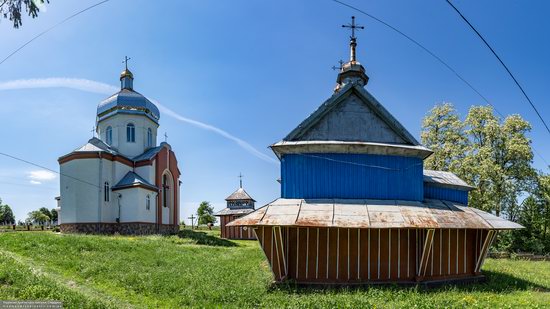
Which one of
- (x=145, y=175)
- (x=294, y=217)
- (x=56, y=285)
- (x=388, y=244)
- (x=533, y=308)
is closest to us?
(x=533, y=308)

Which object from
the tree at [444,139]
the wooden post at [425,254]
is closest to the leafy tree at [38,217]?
the tree at [444,139]

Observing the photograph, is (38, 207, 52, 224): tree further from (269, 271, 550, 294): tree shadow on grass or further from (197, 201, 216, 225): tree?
(269, 271, 550, 294): tree shadow on grass

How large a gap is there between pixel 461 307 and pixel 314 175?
6.40 meters

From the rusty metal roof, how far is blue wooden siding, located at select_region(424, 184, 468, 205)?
144cm

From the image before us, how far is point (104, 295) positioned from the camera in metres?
11.3

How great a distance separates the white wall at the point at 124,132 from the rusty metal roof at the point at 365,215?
23.9 m

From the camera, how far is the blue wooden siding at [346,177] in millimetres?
14031

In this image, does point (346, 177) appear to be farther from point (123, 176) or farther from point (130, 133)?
point (130, 133)

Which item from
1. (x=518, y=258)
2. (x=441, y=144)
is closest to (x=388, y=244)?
(x=518, y=258)

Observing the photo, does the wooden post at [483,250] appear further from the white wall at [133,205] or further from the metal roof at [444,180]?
the white wall at [133,205]

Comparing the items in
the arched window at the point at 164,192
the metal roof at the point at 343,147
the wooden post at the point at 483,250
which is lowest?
the wooden post at the point at 483,250

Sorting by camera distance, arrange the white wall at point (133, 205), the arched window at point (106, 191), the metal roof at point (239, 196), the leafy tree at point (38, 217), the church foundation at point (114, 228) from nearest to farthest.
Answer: the church foundation at point (114, 228) → the arched window at point (106, 191) → the white wall at point (133, 205) → the metal roof at point (239, 196) → the leafy tree at point (38, 217)

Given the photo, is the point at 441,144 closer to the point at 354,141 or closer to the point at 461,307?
the point at 354,141

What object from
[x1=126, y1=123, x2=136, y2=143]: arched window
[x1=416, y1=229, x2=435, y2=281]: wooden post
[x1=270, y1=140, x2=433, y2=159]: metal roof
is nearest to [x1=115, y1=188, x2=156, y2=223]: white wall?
[x1=126, y1=123, x2=136, y2=143]: arched window
